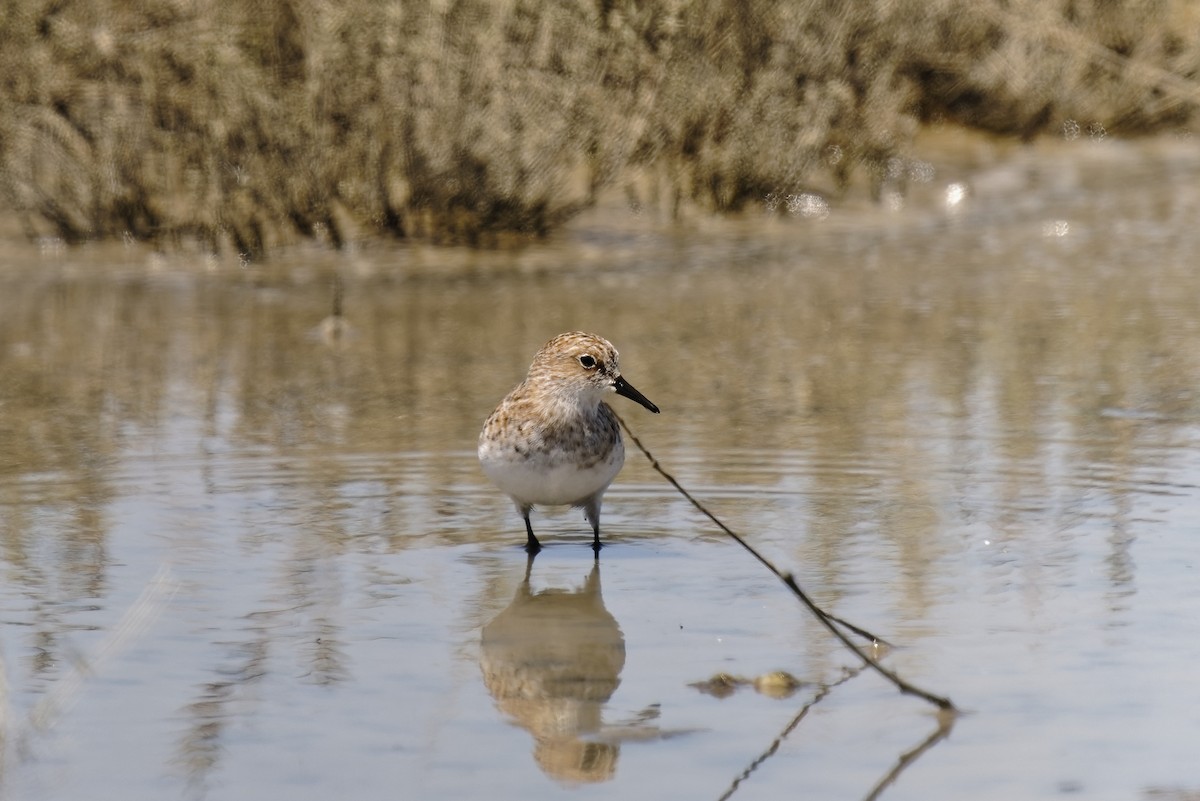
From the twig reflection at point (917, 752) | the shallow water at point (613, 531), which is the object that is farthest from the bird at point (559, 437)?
the twig reflection at point (917, 752)

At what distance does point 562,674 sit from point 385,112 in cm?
851

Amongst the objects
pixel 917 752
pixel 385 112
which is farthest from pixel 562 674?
pixel 385 112

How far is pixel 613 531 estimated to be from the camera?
Result: 274 inches

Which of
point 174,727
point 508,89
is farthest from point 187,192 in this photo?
point 174,727

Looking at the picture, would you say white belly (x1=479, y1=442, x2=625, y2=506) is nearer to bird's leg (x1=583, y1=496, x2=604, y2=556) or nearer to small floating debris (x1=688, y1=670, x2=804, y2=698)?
bird's leg (x1=583, y1=496, x2=604, y2=556)

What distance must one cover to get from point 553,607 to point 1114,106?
45.8 ft

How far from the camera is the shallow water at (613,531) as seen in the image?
4461mm

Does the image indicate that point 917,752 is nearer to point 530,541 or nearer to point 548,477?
point 548,477

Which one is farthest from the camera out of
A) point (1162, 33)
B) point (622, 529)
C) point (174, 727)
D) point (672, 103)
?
point (1162, 33)

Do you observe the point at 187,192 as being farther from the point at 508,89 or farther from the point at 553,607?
the point at 553,607

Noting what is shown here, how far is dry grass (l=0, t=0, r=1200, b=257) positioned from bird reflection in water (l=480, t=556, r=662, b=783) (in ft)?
24.0

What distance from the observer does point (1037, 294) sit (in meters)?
11.9

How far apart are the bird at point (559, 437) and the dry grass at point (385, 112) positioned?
6496 mm

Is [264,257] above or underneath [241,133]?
underneath
